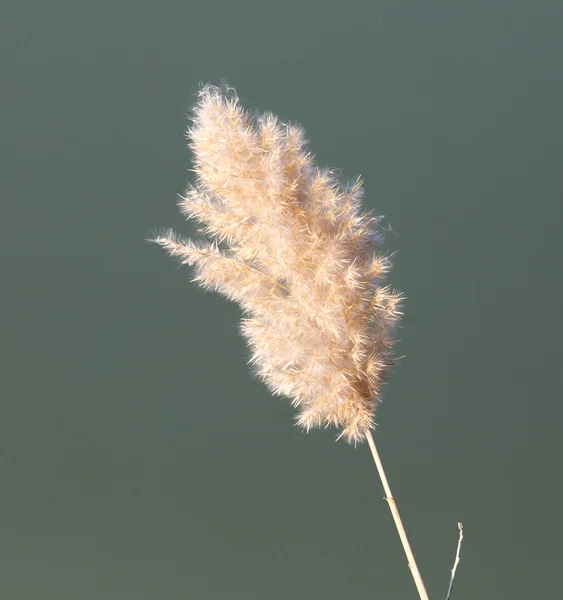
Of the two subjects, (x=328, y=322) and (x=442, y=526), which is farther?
(x=442, y=526)

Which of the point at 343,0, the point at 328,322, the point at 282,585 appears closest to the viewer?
the point at 328,322

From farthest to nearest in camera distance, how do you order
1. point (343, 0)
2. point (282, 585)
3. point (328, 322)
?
1. point (343, 0)
2. point (282, 585)
3. point (328, 322)

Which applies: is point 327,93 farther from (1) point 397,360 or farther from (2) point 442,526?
(1) point 397,360

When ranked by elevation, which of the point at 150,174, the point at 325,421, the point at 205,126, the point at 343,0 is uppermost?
the point at 343,0

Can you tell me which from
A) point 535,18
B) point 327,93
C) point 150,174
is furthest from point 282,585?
point 535,18

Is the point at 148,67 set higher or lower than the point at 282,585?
higher
